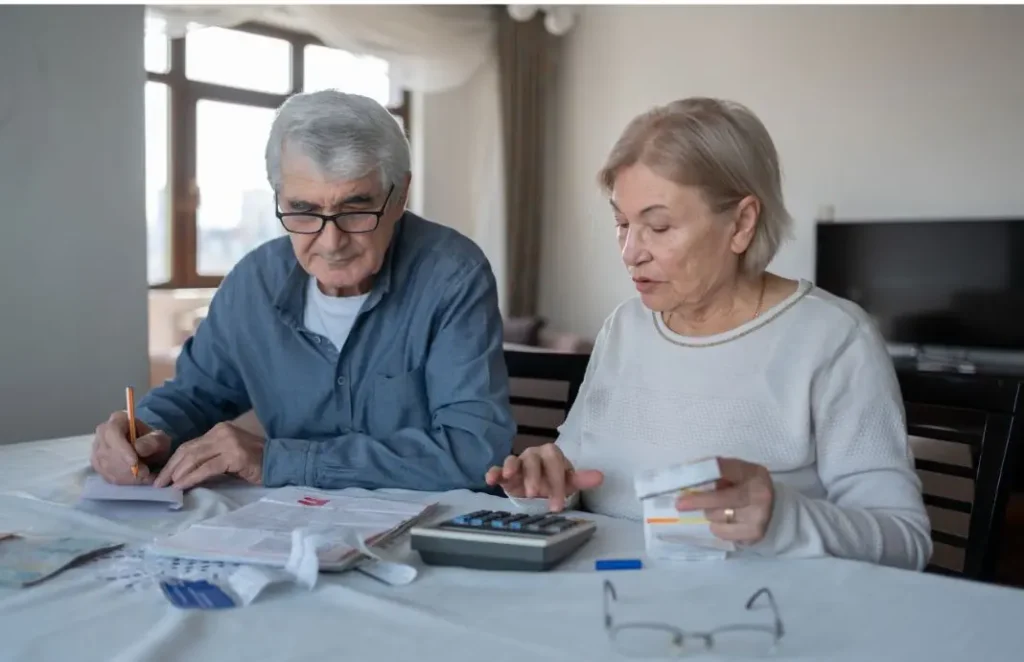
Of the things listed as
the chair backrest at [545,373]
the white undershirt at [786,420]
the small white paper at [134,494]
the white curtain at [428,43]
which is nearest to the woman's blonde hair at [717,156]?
the white undershirt at [786,420]

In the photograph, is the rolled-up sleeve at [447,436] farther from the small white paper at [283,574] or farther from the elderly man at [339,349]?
the small white paper at [283,574]

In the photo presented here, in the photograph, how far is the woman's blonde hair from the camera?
125 centimetres

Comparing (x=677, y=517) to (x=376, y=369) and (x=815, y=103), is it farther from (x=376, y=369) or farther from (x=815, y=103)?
(x=815, y=103)

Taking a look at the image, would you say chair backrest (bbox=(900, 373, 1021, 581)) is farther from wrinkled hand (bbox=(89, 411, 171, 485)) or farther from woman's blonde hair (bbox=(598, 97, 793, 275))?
wrinkled hand (bbox=(89, 411, 171, 485))

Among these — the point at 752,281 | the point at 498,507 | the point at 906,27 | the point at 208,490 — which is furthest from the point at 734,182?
the point at 906,27

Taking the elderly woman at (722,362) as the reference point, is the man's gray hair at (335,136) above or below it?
above

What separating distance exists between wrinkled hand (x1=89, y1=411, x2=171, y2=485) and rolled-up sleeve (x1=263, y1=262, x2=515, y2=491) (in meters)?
0.17

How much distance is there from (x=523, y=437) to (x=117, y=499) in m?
0.93

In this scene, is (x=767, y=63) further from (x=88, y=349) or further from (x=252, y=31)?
(x=88, y=349)

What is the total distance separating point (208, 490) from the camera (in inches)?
50.7

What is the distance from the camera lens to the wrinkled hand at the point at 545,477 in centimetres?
111

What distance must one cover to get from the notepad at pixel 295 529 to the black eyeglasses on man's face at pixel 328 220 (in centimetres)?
43

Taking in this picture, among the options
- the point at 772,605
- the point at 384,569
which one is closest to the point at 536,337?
the point at 384,569

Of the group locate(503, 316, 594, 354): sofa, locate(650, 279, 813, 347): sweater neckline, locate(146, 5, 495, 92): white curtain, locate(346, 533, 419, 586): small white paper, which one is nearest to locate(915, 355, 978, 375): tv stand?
locate(503, 316, 594, 354): sofa
